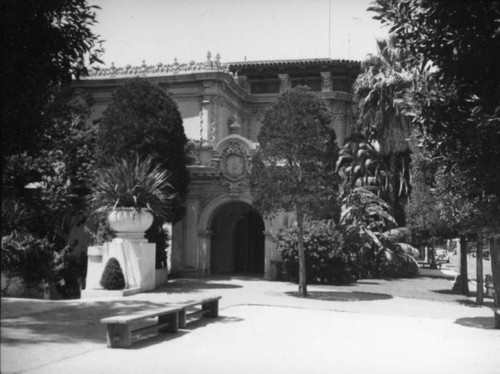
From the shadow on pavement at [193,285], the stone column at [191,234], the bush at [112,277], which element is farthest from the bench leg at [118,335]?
the stone column at [191,234]

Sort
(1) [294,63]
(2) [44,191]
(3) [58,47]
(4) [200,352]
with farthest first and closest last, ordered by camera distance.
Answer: (1) [294,63]
(2) [44,191]
(3) [58,47]
(4) [200,352]

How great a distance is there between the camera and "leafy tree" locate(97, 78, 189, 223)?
20.8 metres

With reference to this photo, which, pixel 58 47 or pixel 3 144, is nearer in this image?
pixel 3 144

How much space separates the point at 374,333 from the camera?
11438 mm

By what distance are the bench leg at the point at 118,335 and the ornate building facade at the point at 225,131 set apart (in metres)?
15.1

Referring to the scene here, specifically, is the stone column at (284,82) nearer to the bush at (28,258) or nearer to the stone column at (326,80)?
the stone column at (326,80)

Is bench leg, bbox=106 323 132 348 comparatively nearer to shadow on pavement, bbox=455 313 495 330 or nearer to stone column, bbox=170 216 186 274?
shadow on pavement, bbox=455 313 495 330

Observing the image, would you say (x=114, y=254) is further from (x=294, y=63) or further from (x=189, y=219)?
(x=294, y=63)

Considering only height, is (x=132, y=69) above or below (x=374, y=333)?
above

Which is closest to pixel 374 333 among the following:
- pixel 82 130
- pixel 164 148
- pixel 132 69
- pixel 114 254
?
pixel 114 254

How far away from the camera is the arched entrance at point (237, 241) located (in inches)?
1117

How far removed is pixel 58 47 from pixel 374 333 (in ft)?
27.0

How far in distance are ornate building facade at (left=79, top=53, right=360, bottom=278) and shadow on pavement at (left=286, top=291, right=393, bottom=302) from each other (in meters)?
4.52

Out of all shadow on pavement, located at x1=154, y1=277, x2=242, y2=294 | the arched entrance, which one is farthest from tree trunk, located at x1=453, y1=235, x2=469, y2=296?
the arched entrance
